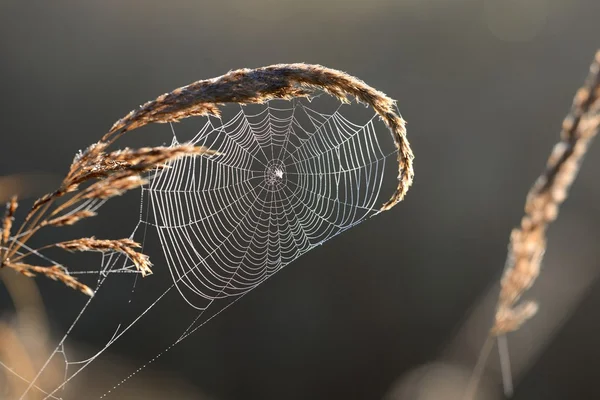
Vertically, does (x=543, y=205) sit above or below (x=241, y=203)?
above

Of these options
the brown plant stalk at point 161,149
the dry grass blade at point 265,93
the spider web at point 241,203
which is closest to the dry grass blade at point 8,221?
the brown plant stalk at point 161,149

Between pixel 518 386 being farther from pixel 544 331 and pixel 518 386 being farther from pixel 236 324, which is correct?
pixel 544 331

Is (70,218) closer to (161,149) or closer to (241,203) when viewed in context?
(161,149)

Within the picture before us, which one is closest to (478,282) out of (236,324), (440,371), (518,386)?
(518,386)

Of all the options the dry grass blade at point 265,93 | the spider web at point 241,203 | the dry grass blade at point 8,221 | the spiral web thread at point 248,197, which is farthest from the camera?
the spiral web thread at point 248,197

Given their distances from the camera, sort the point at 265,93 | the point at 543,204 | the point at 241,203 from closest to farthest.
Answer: the point at 543,204 < the point at 265,93 < the point at 241,203

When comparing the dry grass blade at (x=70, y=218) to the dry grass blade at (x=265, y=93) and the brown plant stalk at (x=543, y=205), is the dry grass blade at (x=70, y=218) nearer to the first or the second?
the dry grass blade at (x=265, y=93)

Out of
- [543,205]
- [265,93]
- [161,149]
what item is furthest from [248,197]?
[543,205]
